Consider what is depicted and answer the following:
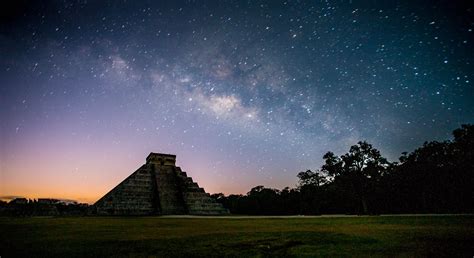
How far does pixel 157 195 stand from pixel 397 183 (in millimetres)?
37604

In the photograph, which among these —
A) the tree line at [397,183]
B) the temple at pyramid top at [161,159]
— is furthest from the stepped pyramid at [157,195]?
the tree line at [397,183]

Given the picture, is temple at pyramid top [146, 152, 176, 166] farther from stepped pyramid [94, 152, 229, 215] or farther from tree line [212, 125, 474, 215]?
tree line [212, 125, 474, 215]

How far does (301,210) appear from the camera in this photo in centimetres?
5503

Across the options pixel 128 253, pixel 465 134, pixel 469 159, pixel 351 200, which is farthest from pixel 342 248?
pixel 351 200

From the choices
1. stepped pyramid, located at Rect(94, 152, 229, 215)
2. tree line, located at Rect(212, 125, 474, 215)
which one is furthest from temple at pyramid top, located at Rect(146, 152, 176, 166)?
tree line, located at Rect(212, 125, 474, 215)

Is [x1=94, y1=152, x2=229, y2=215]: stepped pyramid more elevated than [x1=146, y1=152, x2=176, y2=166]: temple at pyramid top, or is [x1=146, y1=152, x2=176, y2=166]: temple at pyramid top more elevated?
[x1=146, y1=152, x2=176, y2=166]: temple at pyramid top

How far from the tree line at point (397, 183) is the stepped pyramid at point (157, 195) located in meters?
23.3

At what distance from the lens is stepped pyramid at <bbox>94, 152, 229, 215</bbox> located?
31.6 m

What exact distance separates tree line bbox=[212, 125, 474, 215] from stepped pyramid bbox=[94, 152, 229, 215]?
2326cm

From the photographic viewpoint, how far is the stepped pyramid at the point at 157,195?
31594mm

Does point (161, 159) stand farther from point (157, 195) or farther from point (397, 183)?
point (397, 183)

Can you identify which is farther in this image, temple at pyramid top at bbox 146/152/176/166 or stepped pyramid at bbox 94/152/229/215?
temple at pyramid top at bbox 146/152/176/166

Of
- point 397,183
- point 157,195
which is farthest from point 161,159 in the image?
point 397,183

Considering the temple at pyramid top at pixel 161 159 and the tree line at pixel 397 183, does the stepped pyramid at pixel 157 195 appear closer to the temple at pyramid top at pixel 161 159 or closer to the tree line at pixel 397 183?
the temple at pyramid top at pixel 161 159
